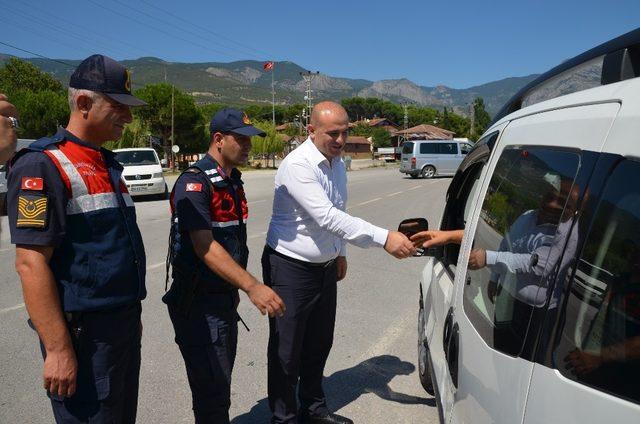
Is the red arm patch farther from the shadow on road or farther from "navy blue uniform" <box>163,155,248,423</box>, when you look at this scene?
the shadow on road

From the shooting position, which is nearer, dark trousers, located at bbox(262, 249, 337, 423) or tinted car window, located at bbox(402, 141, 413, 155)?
dark trousers, located at bbox(262, 249, 337, 423)

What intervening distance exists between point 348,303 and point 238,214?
3.00 m

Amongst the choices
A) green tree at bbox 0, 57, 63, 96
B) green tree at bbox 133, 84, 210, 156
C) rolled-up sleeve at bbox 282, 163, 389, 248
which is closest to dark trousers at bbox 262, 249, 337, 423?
rolled-up sleeve at bbox 282, 163, 389, 248

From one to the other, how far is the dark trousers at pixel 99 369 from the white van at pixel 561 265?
1.31 meters

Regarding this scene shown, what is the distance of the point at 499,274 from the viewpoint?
1695 millimetres

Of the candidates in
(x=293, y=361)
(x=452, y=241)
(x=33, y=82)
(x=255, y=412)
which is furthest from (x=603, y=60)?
(x=33, y=82)

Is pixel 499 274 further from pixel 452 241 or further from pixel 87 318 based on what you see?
pixel 87 318

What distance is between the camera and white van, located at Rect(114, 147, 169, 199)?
15133mm

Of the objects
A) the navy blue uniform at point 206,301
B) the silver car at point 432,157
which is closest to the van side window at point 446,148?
the silver car at point 432,157

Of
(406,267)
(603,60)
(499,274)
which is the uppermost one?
(603,60)

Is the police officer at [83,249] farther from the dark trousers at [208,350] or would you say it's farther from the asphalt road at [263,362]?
the asphalt road at [263,362]

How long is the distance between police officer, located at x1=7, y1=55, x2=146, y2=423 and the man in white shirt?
0.90m

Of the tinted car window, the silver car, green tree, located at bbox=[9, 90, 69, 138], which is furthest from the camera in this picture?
green tree, located at bbox=[9, 90, 69, 138]

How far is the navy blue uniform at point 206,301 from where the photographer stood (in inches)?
95.9
